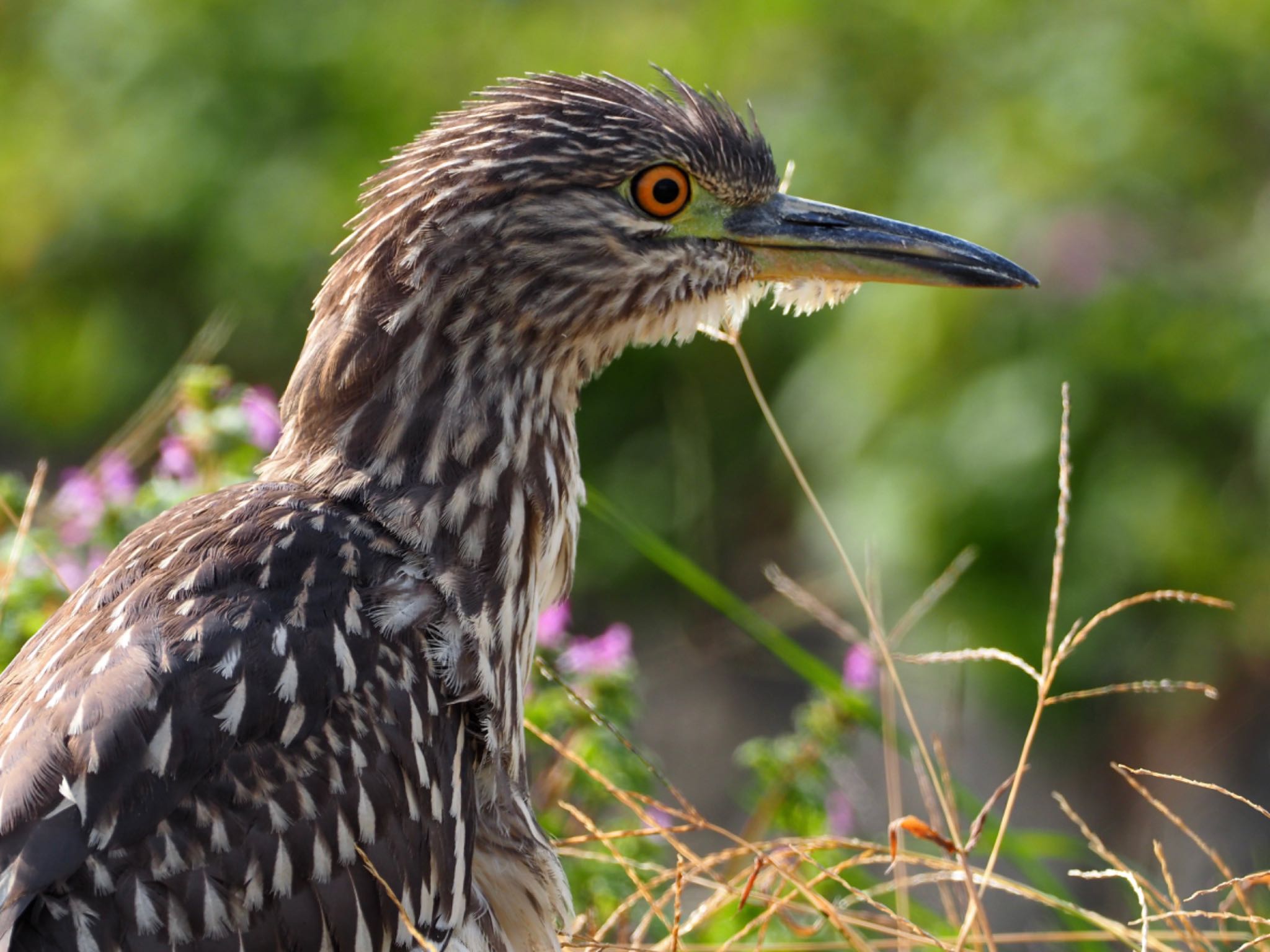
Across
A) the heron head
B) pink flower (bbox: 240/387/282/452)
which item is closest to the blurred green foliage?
pink flower (bbox: 240/387/282/452)

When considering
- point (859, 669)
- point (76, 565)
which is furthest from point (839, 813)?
point (76, 565)

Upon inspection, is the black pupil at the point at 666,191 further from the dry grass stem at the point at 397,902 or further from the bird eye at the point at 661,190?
the dry grass stem at the point at 397,902

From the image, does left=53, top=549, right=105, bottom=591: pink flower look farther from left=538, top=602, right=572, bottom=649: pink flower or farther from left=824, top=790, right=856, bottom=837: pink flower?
left=824, top=790, right=856, bottom=837: pink flower

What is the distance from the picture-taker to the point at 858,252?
124 inches

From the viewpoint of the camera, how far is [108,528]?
144 inches

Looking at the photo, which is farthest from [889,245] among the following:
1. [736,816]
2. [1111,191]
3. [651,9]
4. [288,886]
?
[651,9]

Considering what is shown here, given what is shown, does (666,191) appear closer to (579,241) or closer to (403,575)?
(579,241)

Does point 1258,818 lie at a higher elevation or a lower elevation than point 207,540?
lower

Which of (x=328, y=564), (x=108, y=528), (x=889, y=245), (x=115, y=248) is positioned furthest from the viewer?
(x=115, y=248)

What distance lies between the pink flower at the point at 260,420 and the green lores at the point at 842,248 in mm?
1290

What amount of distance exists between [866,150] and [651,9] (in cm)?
188

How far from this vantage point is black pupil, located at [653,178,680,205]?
120 inches

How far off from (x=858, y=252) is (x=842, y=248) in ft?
0.11

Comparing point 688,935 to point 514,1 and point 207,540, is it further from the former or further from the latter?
point 514,1
